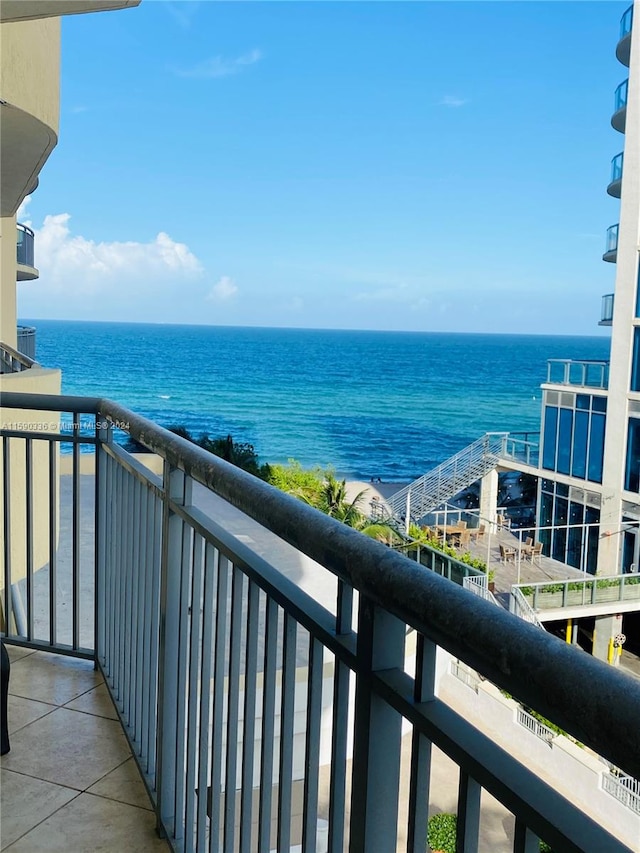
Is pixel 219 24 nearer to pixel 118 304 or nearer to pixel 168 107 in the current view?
pixel 168 107

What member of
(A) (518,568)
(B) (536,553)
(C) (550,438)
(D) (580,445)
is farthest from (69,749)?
(B) (536,553)

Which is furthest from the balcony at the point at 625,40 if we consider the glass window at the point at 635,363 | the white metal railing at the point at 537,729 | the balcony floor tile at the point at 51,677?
the balcony floor tile at the point at 51,677

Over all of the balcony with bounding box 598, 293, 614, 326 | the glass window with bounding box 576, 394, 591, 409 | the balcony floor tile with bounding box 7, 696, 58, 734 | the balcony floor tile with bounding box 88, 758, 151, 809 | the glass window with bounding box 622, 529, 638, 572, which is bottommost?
the glass window with bounding box 622, 529, 638, 572

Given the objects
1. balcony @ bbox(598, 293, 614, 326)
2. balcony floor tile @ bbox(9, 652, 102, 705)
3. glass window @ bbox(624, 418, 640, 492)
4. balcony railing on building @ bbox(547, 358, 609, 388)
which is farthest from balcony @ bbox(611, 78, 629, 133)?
balcony floor tile @ bbox(9, 652, 102, 705)

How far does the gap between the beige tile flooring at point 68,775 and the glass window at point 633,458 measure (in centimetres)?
1880

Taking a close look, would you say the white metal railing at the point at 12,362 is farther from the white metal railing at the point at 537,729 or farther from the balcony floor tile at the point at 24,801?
the balcony floor tile at the point at 24,801

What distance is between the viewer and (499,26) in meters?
88.7

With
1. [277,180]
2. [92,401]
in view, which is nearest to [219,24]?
[277,180]

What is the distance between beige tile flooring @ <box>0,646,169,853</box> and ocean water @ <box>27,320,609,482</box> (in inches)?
1740

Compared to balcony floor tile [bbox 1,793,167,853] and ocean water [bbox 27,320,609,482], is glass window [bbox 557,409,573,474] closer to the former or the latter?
balcony floor tile [bbox 1,793,167,853]

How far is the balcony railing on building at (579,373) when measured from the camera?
21.0 m

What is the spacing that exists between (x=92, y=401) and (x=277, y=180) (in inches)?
3813

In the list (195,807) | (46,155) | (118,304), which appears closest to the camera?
(195,807)

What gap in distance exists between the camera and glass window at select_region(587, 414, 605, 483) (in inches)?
814
